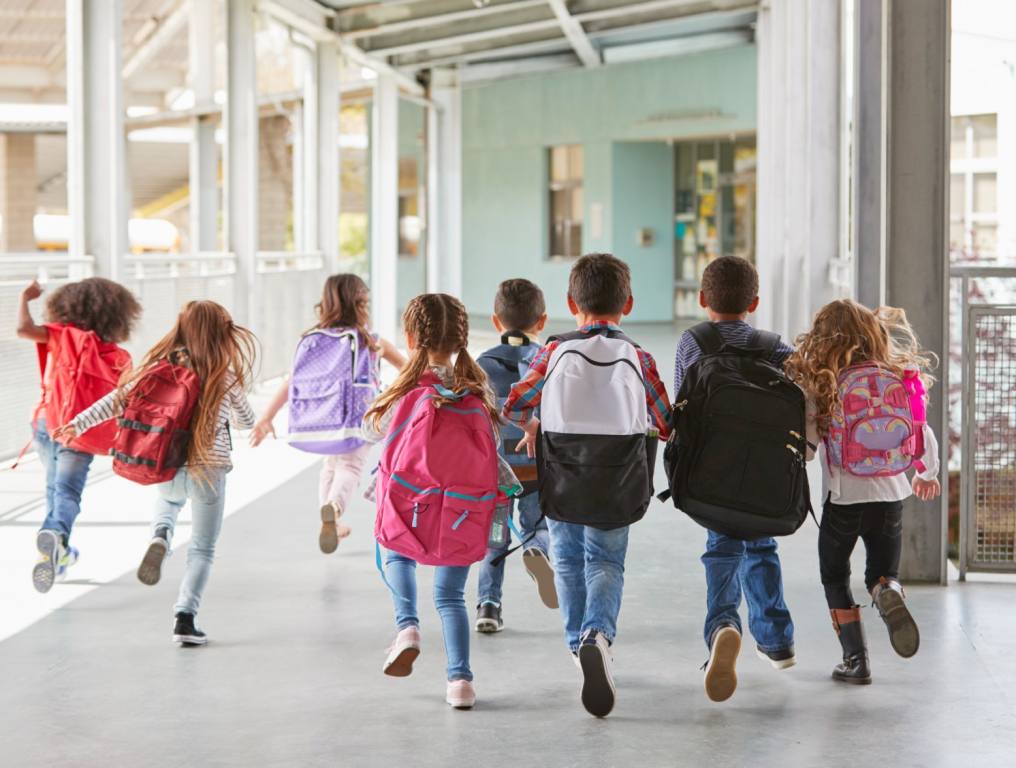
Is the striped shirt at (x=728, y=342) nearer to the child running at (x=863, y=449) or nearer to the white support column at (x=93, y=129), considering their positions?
the child running at (x=863, y=449)

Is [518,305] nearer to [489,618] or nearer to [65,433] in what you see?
[489,618]

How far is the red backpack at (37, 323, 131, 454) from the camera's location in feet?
18.7

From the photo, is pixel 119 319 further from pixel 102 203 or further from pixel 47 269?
pixel 102 203

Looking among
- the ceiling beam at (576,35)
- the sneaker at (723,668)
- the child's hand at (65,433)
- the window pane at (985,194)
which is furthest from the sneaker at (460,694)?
the ceiling beam at (576,35)

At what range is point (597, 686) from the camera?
4102 mm

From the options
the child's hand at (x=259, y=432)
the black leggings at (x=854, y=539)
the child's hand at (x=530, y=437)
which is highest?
the child's hand at (x=530, y=437)

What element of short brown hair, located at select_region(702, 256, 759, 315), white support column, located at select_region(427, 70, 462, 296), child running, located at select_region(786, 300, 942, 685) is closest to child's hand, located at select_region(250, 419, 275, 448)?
short brown hair, located at select_region(702, 256, 759, 315)

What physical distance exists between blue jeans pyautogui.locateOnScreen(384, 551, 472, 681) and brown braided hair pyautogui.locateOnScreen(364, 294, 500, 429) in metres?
0.47

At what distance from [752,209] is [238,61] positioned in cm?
1380

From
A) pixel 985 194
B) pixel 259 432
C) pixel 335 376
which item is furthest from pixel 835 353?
pixel 985 194

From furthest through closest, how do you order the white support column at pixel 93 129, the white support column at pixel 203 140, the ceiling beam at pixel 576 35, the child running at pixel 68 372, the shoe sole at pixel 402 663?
→ the ceiling beam at pixel 576 35 < the white support column at pixel 203 140 < the white support column at pixel 93 129 < the child running at pixel 68 372 < the shoe sole at pixel 402 663

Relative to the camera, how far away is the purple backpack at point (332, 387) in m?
6.33

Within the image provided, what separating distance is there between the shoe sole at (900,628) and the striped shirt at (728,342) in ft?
2.73

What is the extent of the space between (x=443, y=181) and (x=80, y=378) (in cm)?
1750
